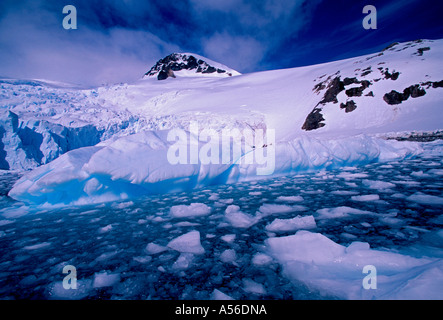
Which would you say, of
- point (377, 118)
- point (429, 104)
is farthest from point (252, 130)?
point (429, 104)

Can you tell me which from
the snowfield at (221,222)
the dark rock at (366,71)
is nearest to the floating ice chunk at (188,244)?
the snowfield at (221,222)

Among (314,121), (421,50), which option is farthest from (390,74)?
(314,121)

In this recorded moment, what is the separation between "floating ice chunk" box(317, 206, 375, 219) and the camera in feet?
7.59

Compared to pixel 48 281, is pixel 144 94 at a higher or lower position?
higher

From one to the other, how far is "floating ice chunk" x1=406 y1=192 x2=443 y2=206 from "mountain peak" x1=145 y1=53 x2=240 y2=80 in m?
69.2

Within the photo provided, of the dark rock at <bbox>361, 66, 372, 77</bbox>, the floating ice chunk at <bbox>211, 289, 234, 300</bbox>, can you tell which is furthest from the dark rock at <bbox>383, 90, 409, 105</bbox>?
the floating ice chunk at <bbox>211, 289, 234, 300</bbox>

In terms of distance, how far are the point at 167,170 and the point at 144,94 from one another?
2751cm

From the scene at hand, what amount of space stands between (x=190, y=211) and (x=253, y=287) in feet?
5.80

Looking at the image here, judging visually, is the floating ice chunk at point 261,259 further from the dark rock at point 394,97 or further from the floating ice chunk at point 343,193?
the dark rock at point 394,97

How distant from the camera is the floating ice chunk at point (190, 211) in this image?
282cm

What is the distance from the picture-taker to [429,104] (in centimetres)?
1518

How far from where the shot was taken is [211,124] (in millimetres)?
16547

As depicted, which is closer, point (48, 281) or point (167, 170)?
point (48, 281)
